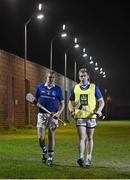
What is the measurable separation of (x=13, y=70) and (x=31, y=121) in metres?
7.99

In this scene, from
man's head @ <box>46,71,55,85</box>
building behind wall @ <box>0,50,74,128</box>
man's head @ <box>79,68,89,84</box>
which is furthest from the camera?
building behind wall @ <box>0,50,74,128</box>

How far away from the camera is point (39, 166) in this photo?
1396 cm

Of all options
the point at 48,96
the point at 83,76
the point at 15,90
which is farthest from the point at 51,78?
the point at 15,90

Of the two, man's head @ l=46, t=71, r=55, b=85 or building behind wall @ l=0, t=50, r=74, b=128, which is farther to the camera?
building behind wall @ l=0, t=50, r=74, b=128

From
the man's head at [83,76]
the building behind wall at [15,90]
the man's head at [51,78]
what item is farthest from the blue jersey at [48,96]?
the building behind wall at [15,90]

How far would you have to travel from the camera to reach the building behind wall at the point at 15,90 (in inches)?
1672

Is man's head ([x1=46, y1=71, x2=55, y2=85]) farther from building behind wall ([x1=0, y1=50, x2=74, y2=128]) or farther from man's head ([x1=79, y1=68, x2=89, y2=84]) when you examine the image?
building behind wall ([x1=0, y1=50, x2=74, y2=128])

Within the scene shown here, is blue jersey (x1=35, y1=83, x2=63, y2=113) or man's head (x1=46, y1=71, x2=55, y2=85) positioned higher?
man's head (x1=46, y1=71, x2=55, y2=85)

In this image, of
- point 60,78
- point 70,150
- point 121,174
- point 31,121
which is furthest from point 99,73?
point 121,174

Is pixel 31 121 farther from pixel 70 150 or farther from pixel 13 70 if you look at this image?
pixel 70 150

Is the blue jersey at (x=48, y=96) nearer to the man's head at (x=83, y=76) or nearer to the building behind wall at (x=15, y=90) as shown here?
the man's head at (x=83, y=76)

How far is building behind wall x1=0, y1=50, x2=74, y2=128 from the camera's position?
42469 millimetres

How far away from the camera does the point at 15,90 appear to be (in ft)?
152

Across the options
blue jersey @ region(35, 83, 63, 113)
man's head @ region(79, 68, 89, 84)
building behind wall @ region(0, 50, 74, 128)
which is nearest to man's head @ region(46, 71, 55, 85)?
blue jersey @ region(35, 83, 63, 113)
